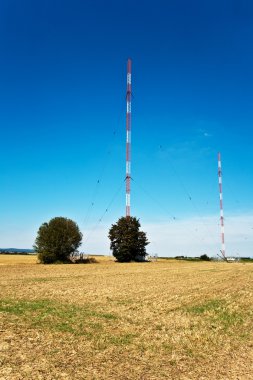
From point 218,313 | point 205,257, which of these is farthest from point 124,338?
point 205,257

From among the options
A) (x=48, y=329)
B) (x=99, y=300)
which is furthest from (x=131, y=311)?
(x=48, y=329)

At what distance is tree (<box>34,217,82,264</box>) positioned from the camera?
90.7 metres

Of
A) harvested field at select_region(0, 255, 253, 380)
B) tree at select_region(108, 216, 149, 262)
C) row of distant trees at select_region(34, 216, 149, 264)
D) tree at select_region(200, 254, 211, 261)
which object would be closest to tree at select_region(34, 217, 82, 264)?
row of distant trees at select_region(34, 216, 149, 264)

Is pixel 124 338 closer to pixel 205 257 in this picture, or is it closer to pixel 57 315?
pixel 57 315

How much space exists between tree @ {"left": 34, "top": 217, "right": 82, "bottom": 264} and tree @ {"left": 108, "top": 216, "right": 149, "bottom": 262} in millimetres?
12694

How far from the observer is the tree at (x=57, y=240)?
298 feet

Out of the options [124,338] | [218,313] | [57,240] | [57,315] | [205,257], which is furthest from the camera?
[205,257]

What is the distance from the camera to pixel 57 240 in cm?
9031

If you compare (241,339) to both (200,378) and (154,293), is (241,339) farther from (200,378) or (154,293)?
(154,293)

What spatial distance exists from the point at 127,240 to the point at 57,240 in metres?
19.2

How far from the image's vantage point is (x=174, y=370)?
11.0m

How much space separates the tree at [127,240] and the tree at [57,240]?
12694mm

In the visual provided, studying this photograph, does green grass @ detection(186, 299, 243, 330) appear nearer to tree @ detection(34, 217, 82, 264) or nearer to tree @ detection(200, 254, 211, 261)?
tree @ detection(34, 217, 82, 264)

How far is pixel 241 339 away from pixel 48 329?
7025 millimetres
